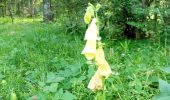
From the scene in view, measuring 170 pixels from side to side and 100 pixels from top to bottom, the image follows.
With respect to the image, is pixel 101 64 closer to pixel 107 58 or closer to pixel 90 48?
pixel 90 48

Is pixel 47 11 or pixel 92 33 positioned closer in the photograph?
pixel 92 33

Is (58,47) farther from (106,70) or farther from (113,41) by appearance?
(106,70)

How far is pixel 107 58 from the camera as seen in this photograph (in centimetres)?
488

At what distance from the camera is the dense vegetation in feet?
11.4

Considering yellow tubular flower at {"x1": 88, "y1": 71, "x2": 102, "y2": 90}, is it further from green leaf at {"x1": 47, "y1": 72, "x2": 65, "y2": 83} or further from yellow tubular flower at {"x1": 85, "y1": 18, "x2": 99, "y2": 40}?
green leaf at {"x1": 47, "y1": 72, "x2": 65, "y2": 83}

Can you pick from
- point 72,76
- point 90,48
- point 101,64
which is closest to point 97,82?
point 101,64

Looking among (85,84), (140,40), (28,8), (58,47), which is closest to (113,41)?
(140,40)

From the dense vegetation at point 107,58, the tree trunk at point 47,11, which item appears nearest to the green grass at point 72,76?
the dense vegetation at point 107,58

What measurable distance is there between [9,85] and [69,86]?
695 mm

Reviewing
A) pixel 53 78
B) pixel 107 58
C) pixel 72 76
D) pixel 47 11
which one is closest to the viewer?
pixel 53 78

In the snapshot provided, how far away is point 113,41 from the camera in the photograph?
264 inches

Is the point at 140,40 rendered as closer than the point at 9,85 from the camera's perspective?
No

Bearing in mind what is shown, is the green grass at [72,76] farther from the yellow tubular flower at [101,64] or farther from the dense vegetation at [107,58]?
the yellow tubular flower at [101,64]

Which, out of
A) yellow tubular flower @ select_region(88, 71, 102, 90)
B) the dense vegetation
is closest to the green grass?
the dense vegetation
